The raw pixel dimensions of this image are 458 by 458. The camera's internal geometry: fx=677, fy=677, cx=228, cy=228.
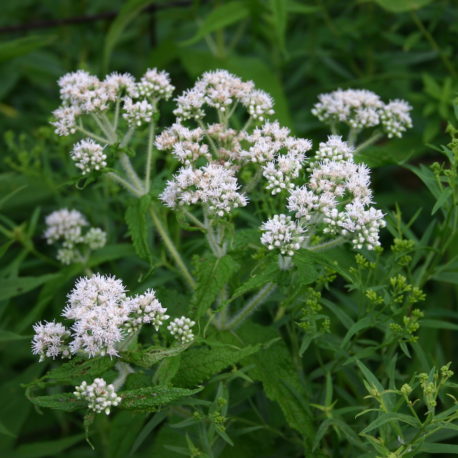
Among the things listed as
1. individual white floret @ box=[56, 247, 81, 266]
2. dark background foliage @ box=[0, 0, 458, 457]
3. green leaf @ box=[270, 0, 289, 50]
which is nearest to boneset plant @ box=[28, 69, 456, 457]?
dark background foliage @ box=[0, 0, 458, 457]

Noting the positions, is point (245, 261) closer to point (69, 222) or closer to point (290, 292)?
point (290, 292)

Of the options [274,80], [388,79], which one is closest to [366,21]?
[388,79]

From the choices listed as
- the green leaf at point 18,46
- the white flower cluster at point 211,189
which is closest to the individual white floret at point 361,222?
the white flower cluster at point 211,189

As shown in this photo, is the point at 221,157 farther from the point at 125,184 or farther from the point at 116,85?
the point at 116,85

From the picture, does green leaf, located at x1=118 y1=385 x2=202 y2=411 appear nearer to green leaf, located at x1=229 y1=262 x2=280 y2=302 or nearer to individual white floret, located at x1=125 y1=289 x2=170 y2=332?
individual white floret, located at x1=125 y1=289 x2=170 y2=332

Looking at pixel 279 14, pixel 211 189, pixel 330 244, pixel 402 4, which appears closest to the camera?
pixel 211 189

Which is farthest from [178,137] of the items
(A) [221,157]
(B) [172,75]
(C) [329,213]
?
(B) [172,75]

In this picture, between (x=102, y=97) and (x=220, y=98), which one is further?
(x=220, y=98)
